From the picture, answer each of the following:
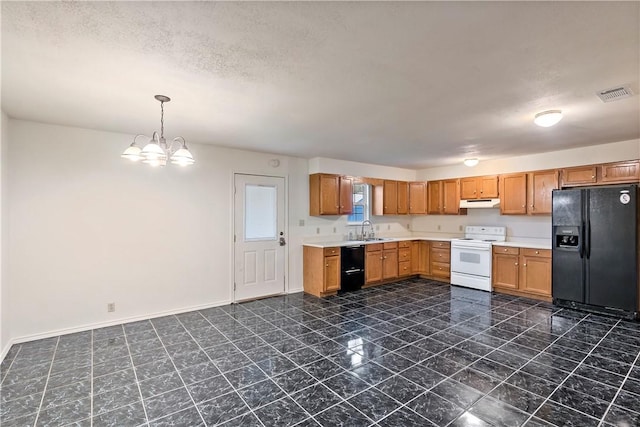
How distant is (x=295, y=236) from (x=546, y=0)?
15.3 feet

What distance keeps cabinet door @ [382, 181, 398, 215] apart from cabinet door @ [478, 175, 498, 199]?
5.52ft

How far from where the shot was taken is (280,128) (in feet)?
12.5

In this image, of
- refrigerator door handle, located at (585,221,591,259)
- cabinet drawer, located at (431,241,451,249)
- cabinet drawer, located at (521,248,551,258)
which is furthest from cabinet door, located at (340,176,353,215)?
refrigerator door handle, located at (585,221,591,259)

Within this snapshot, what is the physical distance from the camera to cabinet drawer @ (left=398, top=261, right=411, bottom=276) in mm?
6559

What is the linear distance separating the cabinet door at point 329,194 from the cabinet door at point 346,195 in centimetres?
9

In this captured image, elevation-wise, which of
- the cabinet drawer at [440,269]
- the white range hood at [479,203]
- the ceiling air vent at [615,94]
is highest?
the ceiling air vent at [615,94]

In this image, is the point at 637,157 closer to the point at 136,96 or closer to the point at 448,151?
the point at 448,151

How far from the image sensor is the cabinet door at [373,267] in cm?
598

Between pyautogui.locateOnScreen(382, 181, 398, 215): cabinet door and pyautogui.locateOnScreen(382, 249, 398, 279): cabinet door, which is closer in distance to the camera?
pyautogui.locateOnScreen(382, 249, 398, 279): cabinet door

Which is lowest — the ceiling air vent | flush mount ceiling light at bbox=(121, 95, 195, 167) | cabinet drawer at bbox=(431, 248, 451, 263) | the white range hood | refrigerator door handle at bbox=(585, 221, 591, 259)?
cabinet drawer at bbox=(431, 248, 451, 263)

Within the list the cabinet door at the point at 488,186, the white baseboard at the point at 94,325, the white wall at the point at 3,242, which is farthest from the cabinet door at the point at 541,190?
the white wall at the point at 3,242

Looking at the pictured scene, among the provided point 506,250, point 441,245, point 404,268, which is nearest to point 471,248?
point 506,250

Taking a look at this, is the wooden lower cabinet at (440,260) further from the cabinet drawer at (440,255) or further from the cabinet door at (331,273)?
the cabinet door at (331,273)

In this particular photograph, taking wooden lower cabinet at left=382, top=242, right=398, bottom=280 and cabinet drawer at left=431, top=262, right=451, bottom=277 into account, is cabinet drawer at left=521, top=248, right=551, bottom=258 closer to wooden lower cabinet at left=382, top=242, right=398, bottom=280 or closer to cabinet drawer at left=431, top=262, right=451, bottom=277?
cabinet drawer at left=431, top=262, right=451, bottom=277
